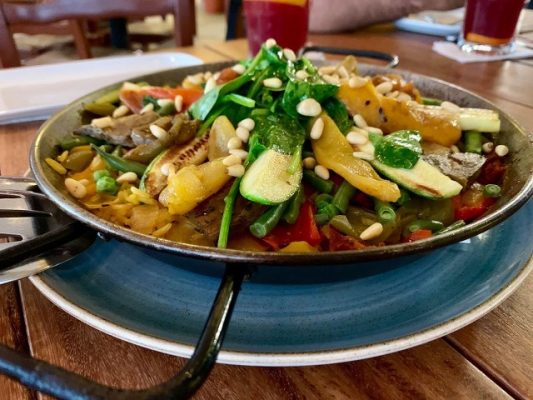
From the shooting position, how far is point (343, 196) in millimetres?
842

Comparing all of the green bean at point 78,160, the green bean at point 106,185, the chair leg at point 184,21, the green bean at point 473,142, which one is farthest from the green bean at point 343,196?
the chair leg at point 184,21

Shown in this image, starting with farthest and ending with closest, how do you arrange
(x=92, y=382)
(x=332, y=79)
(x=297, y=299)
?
(x=332, y=79), (x=297, y=299), (x=92, y=382)

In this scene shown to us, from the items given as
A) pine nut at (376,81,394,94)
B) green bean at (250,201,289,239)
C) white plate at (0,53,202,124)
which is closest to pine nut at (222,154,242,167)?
green bean at (250,201,289,239)

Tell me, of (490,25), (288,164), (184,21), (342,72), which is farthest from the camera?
(184,21)

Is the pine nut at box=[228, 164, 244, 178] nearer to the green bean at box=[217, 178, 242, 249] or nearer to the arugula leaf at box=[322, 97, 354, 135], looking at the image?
the green bean at box=[217, 178, 242, 249]

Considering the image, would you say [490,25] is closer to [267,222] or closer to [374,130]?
[374,130]

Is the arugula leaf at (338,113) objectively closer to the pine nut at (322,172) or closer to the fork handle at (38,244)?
the pine nut at (322,172)

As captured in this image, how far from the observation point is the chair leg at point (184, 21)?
2.55 m

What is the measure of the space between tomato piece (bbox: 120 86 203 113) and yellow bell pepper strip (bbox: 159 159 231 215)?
1.24ft

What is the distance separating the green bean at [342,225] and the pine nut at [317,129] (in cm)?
17

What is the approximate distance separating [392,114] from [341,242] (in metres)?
0.37

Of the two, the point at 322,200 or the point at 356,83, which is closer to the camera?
the point at 322,200

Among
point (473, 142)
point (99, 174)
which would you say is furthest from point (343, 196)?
point (99, 174)

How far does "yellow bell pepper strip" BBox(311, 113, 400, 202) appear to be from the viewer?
32.1 inches
